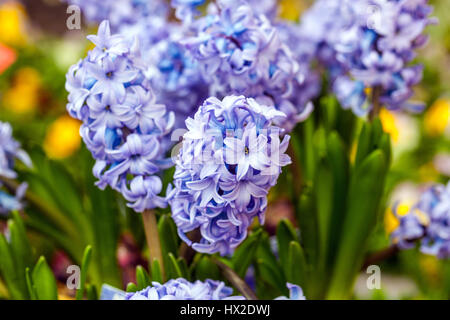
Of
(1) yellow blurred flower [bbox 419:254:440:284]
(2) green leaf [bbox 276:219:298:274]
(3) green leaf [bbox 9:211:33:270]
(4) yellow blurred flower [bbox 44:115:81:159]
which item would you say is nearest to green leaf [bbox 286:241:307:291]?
(2) green leaf [bbox 276:219:298:274]

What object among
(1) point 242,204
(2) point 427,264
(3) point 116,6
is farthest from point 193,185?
(2) point 427,264

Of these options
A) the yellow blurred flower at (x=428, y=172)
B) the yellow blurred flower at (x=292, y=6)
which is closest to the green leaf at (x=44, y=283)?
the yellow blurred flower at (x=428, y=172)

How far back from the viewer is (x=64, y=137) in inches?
64.6

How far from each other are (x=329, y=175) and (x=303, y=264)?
0.50 ft

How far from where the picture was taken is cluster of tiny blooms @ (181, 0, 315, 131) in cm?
59

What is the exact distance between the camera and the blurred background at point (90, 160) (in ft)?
2.74

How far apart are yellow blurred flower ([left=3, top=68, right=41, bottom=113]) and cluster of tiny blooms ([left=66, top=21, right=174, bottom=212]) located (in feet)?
4.29

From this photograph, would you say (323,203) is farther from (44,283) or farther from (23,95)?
(23,95)

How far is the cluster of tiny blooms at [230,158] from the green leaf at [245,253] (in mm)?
123

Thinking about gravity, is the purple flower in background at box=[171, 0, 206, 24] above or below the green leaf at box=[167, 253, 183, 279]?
above

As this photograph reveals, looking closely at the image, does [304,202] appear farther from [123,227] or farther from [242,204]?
[123,227]

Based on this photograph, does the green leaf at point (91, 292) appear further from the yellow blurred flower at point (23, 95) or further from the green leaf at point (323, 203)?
the yellow blurred flower at point (23, 95)

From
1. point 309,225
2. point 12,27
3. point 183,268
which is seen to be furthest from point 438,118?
point 12,27

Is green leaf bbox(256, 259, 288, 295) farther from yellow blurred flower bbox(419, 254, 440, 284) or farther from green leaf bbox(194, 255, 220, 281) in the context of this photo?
yellow blurred flower bbox(419, 254, 440, 284)
